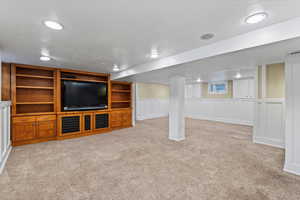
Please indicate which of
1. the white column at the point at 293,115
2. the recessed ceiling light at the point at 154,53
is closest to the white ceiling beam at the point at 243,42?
the recessed ceiling light at the point at 154,53

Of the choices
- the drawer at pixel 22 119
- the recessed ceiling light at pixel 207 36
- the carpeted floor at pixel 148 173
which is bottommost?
the carpeted floor at pixel 148 173

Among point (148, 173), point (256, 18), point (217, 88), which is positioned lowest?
point (148, 173)

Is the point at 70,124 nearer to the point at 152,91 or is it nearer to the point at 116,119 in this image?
the point at 116,119

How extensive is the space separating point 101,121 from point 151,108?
3774 mm

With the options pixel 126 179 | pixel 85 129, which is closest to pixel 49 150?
pixel 85 129

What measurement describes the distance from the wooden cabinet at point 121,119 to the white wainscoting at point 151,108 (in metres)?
1.78

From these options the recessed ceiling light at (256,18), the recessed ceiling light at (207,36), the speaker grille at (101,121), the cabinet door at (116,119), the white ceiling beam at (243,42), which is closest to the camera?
the recessed ceiling light at (256,18)

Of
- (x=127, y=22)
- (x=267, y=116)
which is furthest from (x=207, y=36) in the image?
(x=267, y=116)

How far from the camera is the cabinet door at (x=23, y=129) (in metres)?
3.47

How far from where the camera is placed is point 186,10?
145 cm

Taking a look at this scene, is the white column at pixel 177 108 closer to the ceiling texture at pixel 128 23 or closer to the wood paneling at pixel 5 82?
the ceiling texture at pixel 128 23

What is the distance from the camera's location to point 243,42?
6.37 feet

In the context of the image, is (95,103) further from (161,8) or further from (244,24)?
(244,24)

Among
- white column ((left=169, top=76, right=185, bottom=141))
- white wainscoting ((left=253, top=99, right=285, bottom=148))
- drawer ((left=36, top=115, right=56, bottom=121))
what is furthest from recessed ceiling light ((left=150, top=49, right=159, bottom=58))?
drawer ((left=36, top=115, right=56, bottom=121))
